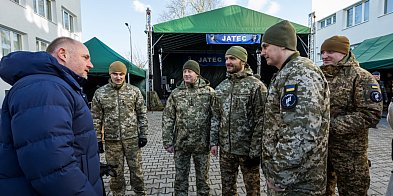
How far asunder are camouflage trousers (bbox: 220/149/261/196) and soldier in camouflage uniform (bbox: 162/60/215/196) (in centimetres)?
32

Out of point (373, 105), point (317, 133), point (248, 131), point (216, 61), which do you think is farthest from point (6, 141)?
point (216, 61)

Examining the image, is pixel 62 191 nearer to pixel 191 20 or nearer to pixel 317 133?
pixel 317 133

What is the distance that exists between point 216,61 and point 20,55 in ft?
54.3

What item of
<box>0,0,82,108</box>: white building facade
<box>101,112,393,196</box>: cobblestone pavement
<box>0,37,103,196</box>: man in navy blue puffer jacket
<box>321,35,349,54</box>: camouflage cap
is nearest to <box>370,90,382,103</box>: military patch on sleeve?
<box>321,35,349,54</box>: camouflage cap

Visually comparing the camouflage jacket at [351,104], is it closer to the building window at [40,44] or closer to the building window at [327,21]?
the building window at [40,44]

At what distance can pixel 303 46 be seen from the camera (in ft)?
42.3

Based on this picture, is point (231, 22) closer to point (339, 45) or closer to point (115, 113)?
point (115, 113)

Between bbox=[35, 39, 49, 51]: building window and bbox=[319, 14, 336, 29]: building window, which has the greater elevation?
bbox=[319, 14, 336, 29]: building window

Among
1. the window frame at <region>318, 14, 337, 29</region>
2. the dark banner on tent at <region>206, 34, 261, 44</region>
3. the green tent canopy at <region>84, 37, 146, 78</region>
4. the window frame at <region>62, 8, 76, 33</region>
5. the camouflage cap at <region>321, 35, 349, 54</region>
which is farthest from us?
the window frame at <region>318, 14, 337, 29</region>

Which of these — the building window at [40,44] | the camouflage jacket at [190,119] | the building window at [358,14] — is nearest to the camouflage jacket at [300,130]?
the camouflage jacket at [190,119]

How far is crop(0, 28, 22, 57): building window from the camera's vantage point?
9.50 meters

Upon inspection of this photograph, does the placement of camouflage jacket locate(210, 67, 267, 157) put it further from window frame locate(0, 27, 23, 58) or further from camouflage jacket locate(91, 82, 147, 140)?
window frame locate(0, 27, 23, 58)

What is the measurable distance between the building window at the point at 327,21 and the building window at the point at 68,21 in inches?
750

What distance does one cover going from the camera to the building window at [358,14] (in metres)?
16.0
